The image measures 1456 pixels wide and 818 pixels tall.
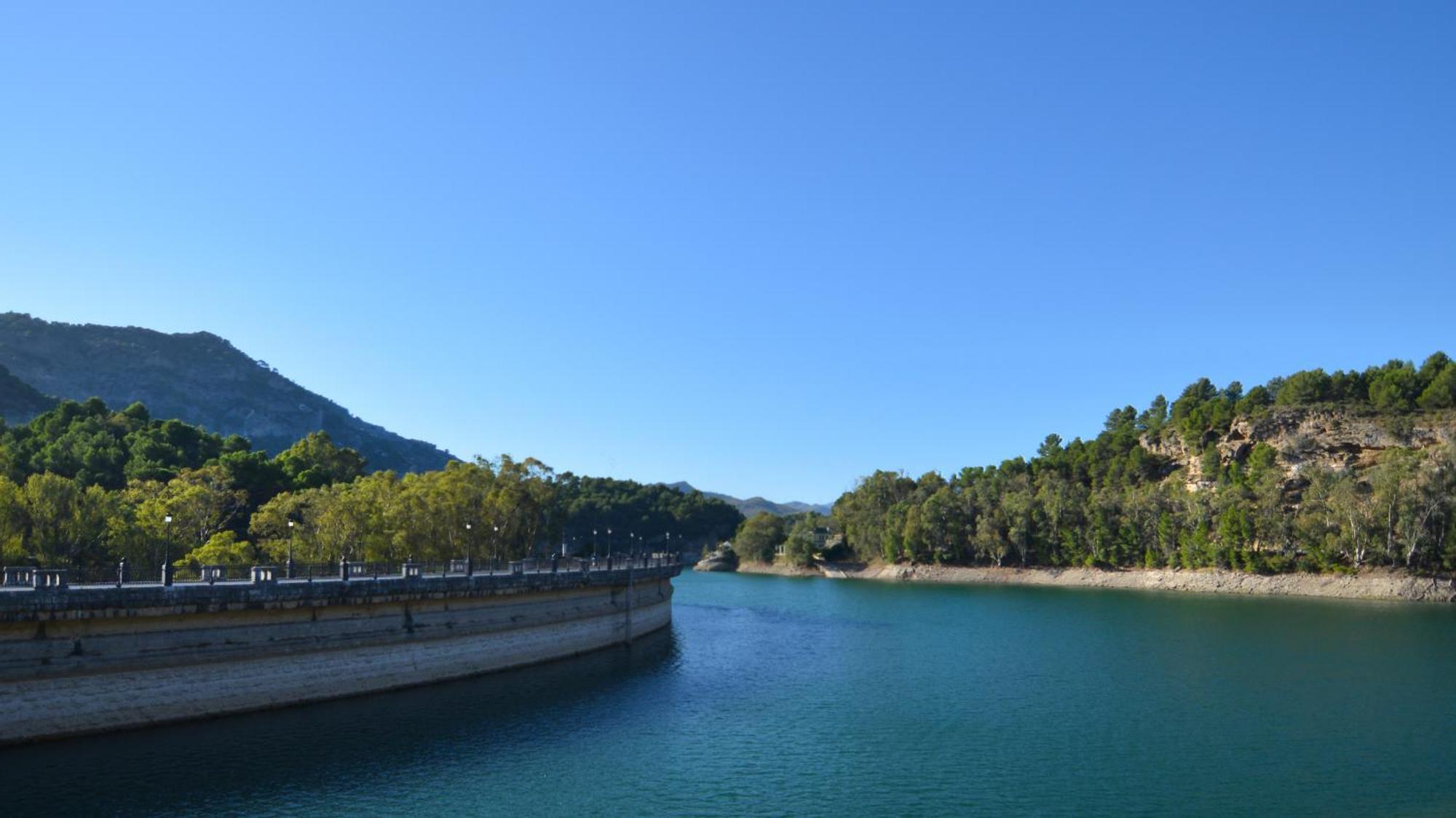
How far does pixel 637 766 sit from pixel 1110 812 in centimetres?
1572

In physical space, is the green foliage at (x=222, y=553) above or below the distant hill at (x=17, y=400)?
below

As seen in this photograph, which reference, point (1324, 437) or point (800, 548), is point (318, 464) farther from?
point (1324, 437)

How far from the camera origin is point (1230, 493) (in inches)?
4973

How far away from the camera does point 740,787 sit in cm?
3262

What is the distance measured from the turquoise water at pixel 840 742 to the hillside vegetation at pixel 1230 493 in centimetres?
5042

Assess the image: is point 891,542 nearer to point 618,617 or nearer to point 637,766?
point 618,617

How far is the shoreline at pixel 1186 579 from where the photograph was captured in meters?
106

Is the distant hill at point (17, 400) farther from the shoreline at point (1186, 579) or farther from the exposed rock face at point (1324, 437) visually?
the exposed rock face at point (1324, 437)

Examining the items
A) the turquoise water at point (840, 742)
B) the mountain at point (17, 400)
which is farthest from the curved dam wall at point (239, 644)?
the mountain at point (17, 400)

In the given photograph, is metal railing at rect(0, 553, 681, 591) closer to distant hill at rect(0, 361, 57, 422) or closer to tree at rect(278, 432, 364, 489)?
tree at rect(278, 432, 364, 489)

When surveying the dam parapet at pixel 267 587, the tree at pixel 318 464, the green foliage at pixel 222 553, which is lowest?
the dam parapet at pixel 267 587

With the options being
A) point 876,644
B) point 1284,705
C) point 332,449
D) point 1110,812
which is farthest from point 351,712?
point 332,449

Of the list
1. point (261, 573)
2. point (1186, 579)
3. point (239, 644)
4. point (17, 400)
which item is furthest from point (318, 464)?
point (17, 400)

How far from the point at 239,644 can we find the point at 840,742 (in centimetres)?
2455
